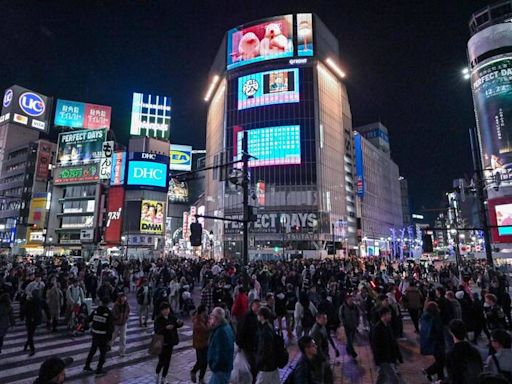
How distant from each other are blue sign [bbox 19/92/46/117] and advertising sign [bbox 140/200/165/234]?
5514 cm

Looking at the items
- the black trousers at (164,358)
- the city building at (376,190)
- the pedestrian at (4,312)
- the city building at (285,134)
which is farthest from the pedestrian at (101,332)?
the city building at (376,190)

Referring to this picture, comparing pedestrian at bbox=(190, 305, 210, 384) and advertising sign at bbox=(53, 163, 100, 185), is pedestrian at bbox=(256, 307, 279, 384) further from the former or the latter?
advertising sign at bbox=(53, 163, 100, 185)

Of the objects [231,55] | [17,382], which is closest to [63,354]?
[17,382]

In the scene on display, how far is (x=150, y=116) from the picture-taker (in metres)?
78.2

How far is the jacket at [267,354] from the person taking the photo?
17.4ft

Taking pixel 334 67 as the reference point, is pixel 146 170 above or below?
below

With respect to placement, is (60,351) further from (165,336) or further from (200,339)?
(200,339)

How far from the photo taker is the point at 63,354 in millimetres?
9359

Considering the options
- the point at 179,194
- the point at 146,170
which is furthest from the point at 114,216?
the point at 179,194

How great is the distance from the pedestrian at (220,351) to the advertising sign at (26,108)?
4309 inches

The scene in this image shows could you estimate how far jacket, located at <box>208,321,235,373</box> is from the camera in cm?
561

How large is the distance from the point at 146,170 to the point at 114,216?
35.9 feet

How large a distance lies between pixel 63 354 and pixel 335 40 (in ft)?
322

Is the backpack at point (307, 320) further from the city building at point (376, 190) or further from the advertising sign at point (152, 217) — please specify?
the city building at point (376, 190)
